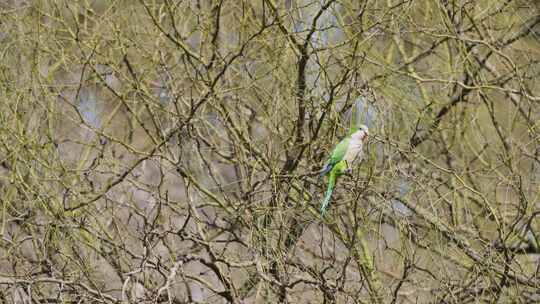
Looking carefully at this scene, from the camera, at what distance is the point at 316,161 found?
16.4 feet

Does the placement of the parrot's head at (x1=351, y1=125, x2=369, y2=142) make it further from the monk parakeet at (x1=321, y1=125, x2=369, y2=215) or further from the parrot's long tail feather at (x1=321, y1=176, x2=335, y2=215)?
the parrot's long tail feather at (x1=321, y1=176, x2=335, y2=215)

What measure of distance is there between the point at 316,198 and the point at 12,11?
2.45m

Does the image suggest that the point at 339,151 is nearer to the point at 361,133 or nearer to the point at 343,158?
the point at 343,158

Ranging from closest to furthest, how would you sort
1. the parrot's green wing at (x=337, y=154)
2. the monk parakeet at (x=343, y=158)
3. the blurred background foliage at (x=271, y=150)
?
the blurred background foliage at (x=271, y=150) < the monk parakeet at (x=343, y=158) < the parrot's green wing at (x=337, y=154)

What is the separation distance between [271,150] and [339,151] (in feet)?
1.22

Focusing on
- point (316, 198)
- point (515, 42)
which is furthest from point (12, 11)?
point (515, 42)

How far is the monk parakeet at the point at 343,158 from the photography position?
4391 millimetres

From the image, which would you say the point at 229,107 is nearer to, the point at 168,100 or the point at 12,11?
the point at 168,100

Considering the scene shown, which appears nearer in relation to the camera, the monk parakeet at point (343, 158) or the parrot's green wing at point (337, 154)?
the monk parakeet at point (343, 158)

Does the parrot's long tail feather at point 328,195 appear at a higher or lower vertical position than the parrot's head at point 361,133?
lower

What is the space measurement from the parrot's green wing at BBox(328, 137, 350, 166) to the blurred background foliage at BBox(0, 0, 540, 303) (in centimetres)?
6

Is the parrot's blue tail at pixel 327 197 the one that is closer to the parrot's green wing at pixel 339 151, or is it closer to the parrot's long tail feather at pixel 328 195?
the parrot's long tail feather at pixel 328 195

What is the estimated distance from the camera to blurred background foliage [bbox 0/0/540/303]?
4289 millimetres

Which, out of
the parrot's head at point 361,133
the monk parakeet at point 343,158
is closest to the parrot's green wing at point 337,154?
the monk parakeet at point 343,158
